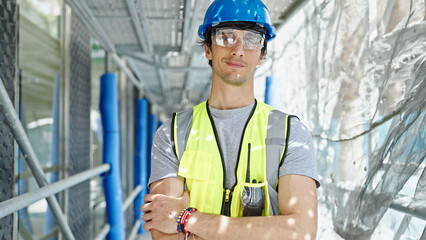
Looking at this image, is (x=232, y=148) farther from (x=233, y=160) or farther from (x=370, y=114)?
(x=370, y=114)

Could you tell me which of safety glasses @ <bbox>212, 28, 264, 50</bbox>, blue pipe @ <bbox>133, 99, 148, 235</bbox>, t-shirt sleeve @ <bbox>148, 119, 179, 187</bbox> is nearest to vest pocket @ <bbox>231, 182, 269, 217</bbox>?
t-shirt sleeve @ <bbox>148, 119, 179, 187</bbox>

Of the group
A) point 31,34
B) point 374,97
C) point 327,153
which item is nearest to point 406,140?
point 374,97

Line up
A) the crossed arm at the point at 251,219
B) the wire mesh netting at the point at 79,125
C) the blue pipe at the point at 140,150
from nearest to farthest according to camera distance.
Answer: the crossed arm at the point at 251,219 → the wire mesh netting at the point at 79,125 → the blue pipe at the point at 140,150

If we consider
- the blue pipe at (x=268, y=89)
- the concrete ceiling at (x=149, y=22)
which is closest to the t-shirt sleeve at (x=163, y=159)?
the concrete ceiling at (x=149, y=22)

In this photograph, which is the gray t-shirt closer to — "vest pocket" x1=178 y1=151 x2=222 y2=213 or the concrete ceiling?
"vest pocket" x1=178 y1=151 x2=222 y2=213

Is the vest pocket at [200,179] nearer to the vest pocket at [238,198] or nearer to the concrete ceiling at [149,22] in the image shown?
the vest pocket at [238,198]

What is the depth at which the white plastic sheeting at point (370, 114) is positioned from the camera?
132cm

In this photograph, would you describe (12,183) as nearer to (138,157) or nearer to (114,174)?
(114,174)

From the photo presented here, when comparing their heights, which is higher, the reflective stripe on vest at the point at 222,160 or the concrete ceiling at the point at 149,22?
the concrete ceiling at the point at 149,22

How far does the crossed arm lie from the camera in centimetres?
127

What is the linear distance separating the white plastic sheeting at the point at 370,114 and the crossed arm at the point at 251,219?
0.35 meters

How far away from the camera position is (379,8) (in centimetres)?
168

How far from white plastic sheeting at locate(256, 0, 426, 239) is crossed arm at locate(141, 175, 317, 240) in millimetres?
347

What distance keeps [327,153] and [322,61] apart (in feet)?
1.98
